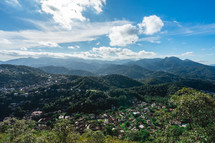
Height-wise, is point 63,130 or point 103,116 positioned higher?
point 63,130

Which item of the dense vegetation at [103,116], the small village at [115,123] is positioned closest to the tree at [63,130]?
the dense vegetation at [103,116]

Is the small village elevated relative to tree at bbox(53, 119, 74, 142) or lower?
lower

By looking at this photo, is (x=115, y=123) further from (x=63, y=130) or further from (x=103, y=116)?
(x=63, y=130)

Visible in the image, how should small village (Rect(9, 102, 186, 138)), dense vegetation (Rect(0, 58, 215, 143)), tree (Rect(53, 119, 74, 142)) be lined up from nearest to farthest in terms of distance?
dense vegetation (Rect(0, 58, 215, 143)), tree (Rect(53, 119, 74, 142)), small village (Rect(9, 102, 186, 138))

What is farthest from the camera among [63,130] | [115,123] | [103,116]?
[103,116]

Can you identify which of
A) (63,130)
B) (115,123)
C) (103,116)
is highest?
(63,130)

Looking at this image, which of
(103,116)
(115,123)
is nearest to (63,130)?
(115,123)

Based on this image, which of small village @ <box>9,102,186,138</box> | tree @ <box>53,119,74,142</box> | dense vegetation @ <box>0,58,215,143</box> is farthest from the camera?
small village @ <box>9,102,186,138</box>

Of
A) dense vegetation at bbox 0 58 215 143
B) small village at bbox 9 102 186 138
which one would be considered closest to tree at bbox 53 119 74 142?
dense vegetation at bbox 0 58 215 143

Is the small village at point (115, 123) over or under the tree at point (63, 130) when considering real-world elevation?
under

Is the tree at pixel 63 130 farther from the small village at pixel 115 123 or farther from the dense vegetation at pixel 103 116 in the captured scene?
the small village at pixel 115 123

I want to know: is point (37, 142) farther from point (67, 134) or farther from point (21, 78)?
point (21, 78)

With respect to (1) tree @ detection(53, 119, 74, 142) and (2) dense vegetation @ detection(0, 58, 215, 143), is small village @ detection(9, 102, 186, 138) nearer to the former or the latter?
(2) dense vegetation @ detection(0, 58, 215, 143)
